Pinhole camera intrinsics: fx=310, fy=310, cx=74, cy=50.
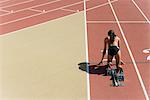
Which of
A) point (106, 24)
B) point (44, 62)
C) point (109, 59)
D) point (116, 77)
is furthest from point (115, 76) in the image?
point (106, 24)

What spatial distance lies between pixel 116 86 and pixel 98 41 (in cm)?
87

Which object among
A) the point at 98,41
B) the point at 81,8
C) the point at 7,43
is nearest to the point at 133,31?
the point at 98,41

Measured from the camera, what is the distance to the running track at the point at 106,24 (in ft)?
9.23

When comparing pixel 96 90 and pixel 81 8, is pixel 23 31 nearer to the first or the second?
pixel 81 8

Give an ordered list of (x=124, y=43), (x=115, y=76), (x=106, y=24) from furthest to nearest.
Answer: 1. (x=106, y=24)
2. (x=124, y=43)
3. (x=115, y=76)

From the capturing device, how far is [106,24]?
3910 mm

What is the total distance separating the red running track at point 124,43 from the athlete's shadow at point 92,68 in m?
0.05

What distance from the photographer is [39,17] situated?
4125 millimetres

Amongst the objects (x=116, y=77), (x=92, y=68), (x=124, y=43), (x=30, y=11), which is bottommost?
(x=116, y=77)

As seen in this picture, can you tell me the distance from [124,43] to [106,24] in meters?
→ 0.44

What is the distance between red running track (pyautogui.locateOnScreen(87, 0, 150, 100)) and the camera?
276 centimetres

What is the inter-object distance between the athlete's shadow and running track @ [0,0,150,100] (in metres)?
0.07

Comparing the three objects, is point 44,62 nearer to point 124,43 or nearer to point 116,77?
point 116,77

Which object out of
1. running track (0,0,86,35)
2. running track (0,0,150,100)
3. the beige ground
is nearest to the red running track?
running track (0,0,150,100)
